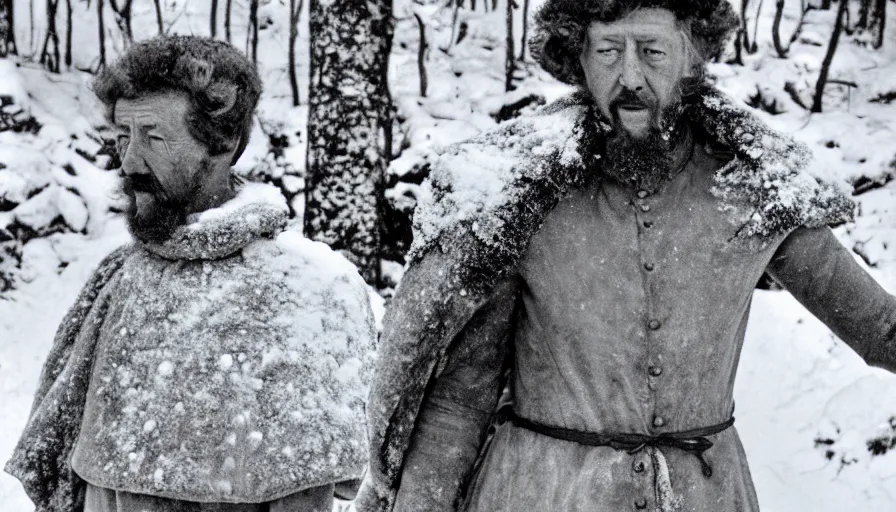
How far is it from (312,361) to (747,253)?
1093 millimetres

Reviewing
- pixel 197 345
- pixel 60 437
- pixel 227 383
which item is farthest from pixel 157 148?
pixel 60 437

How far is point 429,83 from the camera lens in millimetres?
9883

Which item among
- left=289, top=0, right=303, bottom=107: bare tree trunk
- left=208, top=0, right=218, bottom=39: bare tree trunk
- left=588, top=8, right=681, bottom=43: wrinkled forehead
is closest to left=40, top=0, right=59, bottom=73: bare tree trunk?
left=208, top=0, right=218, bottom=39: bare tree trunk

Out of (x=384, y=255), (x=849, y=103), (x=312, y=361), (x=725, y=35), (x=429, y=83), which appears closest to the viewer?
(x=725, y=35)

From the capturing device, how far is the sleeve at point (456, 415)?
8.72 feet

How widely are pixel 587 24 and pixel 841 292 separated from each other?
0.81 metres

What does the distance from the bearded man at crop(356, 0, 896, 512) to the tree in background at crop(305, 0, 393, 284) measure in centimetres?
430

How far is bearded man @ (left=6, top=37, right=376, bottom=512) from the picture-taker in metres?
2.80

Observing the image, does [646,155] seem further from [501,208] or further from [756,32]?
[756,32]

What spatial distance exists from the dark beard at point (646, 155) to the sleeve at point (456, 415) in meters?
0.37

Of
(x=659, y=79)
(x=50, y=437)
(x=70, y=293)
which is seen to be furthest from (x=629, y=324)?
(x=70, y=293)

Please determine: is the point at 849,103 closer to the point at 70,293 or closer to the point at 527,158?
the point at 70,293

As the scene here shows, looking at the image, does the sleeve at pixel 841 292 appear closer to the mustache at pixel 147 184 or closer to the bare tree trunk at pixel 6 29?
the mustache at pixel 147 184

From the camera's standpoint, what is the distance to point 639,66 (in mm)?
2492
